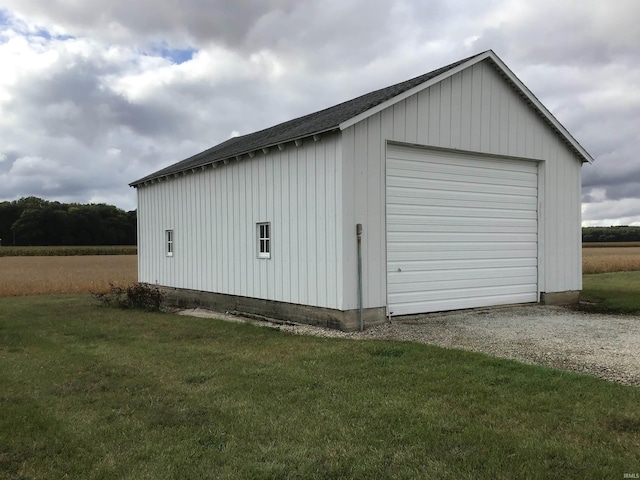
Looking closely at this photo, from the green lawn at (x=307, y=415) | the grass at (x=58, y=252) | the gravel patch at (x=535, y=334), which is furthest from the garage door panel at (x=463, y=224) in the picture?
the grass at (x=58, y=252)

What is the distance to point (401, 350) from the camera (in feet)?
24.5

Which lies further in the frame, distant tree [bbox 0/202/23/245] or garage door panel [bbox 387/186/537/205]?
distant tree [bbox 0/202/23/245]

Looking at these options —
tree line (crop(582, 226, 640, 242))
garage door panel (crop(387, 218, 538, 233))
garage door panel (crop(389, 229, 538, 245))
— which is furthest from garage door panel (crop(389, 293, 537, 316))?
tree line (crop(582, 226, 640, 242))

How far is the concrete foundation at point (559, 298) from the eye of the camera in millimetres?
12727

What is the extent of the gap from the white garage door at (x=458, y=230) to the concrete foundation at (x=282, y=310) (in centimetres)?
96

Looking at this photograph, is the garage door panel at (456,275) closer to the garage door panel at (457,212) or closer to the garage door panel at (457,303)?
the garage door panel at (457,303)

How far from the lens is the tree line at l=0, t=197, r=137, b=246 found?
2746 inches

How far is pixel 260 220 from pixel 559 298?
24.8 feet

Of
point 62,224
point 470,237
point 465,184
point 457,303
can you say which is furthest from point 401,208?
point 62,224

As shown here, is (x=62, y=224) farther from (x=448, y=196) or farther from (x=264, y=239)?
(x=448, y=196)

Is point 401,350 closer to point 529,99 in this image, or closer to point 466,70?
point 466,70

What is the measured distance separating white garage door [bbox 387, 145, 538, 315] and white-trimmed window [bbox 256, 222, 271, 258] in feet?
9.19

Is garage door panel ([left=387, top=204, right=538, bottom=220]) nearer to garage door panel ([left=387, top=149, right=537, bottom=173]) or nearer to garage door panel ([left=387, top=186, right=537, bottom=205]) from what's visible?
garage door panel ([left=387, top=186, right=537, bottom=205])

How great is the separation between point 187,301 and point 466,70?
31.2ft
